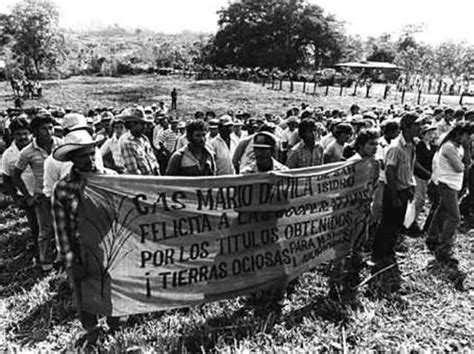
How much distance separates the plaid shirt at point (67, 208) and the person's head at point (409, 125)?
351cm

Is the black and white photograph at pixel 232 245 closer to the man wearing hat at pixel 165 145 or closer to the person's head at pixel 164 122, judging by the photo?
the man wearing hat at pixel 165 145

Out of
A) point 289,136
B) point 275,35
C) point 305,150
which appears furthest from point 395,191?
point 275,35

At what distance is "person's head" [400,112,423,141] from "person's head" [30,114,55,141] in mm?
3985

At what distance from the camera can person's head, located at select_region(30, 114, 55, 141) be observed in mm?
4879

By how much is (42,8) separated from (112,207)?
4969 centimetres

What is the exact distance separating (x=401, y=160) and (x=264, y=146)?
6.50 feet

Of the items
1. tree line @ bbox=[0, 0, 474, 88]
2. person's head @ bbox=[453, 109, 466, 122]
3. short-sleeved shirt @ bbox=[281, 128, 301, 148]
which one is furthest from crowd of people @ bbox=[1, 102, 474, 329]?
tree line @ bbox=[0, 0, 474, 88]

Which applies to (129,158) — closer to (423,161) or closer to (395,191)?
(395,191)

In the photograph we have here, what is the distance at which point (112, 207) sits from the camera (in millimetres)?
3492

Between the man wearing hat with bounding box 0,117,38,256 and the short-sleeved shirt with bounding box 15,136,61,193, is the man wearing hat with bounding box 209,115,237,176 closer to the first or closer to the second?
the short-sleeved shirt with bounding box 15,136,61,193

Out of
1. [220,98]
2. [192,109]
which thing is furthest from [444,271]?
[220,98]

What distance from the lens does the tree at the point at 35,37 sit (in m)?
43.8

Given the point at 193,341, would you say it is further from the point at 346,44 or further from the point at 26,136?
the point at 346,44

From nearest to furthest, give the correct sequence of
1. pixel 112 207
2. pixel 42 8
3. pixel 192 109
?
pixel 112 207 → pixel 192 109 → pixel 42 8
